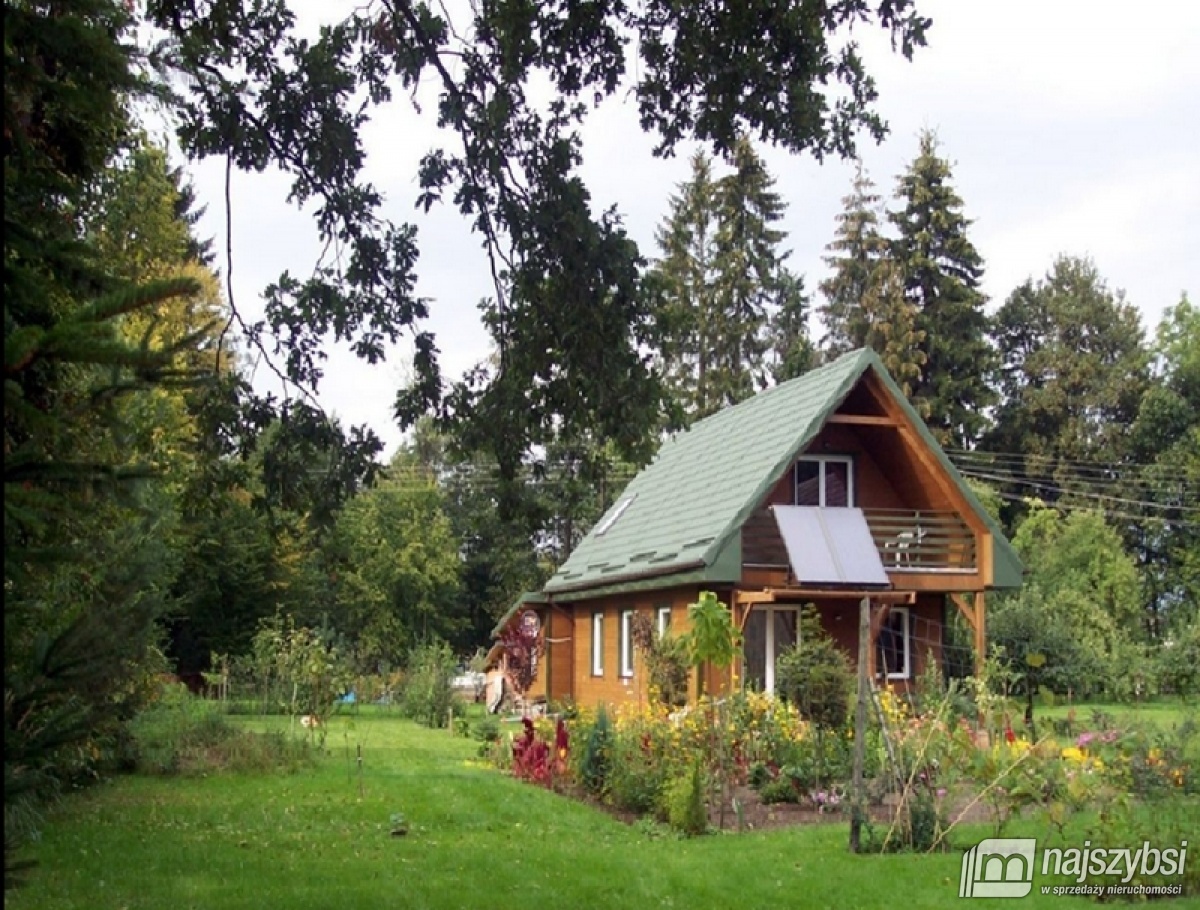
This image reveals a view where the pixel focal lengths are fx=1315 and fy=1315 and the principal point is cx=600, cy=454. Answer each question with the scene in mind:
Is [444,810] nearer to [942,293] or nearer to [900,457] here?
[900,457]

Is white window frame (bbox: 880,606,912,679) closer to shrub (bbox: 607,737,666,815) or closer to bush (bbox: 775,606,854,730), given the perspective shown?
bush (bbox: 775,606,854,730)

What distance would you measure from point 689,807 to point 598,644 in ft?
47.8

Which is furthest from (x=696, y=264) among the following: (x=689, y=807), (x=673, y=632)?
(x=689, y=807)

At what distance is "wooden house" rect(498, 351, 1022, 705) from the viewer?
20.6m

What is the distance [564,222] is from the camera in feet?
29.9

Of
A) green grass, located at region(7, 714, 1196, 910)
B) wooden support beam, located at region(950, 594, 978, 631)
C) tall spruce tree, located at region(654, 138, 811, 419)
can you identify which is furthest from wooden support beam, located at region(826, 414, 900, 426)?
tall spruce tree, located at region(654, 138, 811, 419)

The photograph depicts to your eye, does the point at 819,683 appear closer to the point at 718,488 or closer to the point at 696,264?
the point at 718,488

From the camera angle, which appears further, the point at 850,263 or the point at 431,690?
the point at 850,263

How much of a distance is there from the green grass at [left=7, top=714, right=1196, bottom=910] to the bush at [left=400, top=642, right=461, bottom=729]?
1521 cm

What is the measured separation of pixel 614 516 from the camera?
28531mm

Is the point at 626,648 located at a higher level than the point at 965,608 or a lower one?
lower

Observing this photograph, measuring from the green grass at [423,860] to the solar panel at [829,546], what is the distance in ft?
23.2

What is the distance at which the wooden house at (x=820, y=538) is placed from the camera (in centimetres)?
2061

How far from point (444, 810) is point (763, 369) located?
114 feet
